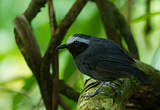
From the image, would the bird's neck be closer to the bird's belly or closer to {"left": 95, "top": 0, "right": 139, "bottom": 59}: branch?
the bird's belly

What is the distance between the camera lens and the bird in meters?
2.68

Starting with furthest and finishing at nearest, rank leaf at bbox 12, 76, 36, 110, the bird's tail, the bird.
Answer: leaf at bbox 12, 76, 36, 110, the bird, the bird's tail

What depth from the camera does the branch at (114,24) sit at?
3506mm

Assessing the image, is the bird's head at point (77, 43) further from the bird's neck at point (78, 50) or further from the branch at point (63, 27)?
the branch at point (63, 27)

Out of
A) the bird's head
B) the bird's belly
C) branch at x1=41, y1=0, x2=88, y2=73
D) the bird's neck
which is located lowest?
the bird's belly

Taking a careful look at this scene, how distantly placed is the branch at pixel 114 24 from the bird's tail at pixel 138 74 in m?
0.96

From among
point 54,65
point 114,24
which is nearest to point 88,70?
point 54,65

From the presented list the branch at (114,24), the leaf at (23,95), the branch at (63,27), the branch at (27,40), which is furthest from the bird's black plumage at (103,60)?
the leaf at (23,95)

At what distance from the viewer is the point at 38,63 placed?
125 inches

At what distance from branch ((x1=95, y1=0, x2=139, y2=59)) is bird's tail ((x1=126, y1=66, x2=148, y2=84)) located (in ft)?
3.15

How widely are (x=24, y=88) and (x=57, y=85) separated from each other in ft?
2.18

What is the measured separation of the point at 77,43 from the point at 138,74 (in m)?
0.75

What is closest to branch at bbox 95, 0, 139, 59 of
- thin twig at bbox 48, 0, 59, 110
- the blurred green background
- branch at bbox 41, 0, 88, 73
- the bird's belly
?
the blurred green background

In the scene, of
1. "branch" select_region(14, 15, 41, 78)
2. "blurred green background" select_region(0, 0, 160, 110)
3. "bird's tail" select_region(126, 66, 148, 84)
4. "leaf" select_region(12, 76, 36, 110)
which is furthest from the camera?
"blurred green background" select_region(0, 0, 160, 110)
